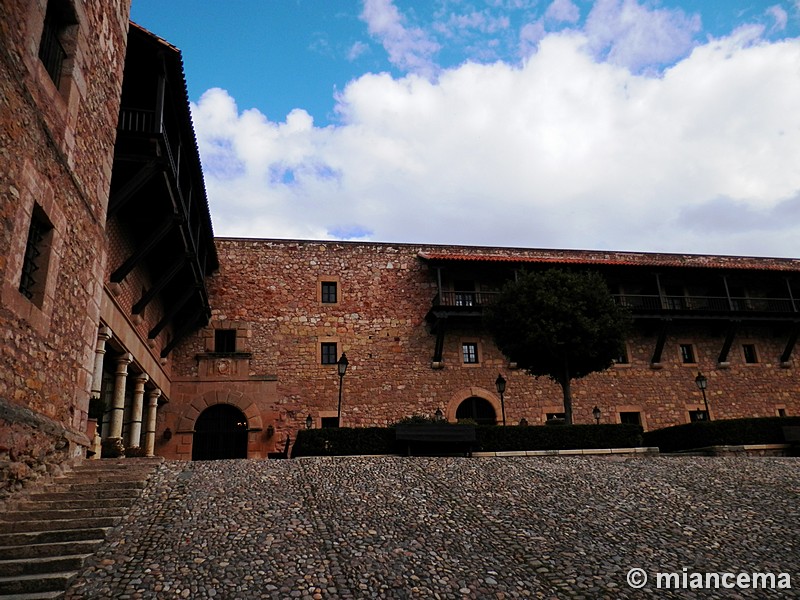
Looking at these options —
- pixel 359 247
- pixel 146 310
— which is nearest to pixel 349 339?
pixel 359 247

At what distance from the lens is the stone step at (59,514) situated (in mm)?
5844

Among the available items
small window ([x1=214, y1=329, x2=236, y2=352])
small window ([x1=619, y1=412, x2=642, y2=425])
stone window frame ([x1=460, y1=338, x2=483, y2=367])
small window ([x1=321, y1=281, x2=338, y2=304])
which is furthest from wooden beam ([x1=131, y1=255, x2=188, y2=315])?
small window ([x1=619, y1=412, x2=642, y2=425])

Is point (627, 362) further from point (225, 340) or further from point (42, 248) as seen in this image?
point (42, 248)

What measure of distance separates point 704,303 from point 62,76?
72.5 feet

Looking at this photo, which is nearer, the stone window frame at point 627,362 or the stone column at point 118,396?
the stone column at point 118,396

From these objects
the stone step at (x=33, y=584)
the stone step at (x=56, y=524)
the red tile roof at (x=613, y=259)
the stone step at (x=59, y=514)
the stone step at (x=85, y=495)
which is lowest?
the stone step at (x=33, y=584)

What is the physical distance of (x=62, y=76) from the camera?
784cm

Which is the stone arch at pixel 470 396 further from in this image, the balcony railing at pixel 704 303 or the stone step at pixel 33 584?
the stone step at pixel 33 584

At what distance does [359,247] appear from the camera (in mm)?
21594

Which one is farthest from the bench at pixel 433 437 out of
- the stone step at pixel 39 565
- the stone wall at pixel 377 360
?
the stone step at pixel 39 565

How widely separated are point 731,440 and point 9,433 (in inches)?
577

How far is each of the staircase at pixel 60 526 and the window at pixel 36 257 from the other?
2.23m

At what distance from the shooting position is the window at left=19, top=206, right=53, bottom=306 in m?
6.81

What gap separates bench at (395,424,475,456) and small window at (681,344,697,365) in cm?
1260
